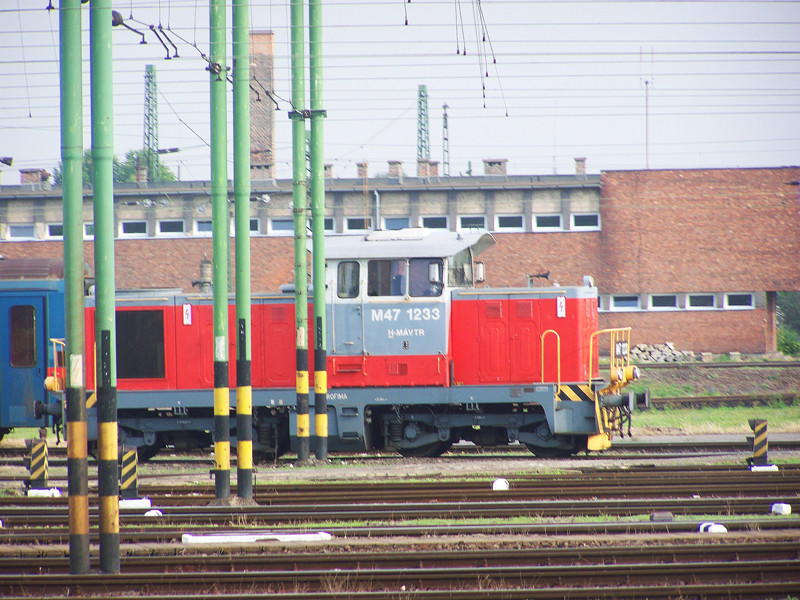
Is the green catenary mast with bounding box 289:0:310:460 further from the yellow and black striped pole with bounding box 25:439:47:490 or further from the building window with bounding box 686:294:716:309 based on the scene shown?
the building window with bounding box 686:294:716:309

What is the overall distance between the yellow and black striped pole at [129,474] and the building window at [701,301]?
94.2 ft

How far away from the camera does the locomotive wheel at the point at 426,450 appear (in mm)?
16203

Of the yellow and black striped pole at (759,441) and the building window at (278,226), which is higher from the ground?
the building window at (278,226)

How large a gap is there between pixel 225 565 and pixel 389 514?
Answer: 8.45 ft

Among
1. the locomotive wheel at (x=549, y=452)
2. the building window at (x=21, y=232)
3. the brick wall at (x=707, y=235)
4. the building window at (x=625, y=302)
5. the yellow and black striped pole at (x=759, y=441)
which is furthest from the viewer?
the building window at (x=21, y=232)

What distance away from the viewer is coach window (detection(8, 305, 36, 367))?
55.3 ft

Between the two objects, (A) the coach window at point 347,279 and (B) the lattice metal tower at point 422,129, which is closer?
(A) the coach window at point 347,279

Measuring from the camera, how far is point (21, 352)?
16.9m

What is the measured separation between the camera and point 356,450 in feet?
52.2

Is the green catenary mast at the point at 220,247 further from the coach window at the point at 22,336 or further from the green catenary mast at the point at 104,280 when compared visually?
the coach window at the point at 22,336

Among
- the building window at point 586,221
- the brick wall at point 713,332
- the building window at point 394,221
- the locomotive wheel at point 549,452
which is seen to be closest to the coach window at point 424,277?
the locomotive wheel at point 549,452

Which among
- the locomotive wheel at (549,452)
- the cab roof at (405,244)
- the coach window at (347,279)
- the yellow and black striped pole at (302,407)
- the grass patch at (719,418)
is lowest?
the grass patch at (719,418)

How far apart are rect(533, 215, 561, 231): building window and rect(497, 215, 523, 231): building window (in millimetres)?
683

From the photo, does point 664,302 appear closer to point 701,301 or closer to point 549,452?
point 701,301
